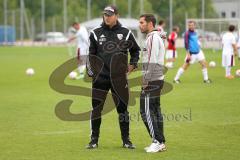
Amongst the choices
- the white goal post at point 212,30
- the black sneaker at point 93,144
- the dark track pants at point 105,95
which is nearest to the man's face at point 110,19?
the dark track pants at point 105,95

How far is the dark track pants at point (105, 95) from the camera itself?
36.4 feet

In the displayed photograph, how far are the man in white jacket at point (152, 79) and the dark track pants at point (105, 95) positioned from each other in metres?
0.49

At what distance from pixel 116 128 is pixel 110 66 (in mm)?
2767

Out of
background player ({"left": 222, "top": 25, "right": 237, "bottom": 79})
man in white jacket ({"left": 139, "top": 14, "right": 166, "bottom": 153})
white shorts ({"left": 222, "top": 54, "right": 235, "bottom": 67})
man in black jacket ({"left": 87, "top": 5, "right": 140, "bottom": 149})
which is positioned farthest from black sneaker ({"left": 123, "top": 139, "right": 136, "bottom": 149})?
background player ({"left": 222, "top": 25, "right": 237, "bottom": 79})

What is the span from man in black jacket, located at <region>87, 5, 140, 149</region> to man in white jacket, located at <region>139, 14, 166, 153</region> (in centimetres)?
53

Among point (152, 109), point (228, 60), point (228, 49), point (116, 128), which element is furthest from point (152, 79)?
point (228, 49)

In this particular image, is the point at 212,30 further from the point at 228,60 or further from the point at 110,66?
the point at 110,66

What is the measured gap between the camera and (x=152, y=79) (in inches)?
421

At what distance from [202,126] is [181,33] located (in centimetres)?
4930

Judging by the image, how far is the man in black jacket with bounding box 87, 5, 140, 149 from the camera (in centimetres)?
1096

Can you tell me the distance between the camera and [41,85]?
24750 millimetres

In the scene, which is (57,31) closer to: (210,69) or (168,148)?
(210,69)

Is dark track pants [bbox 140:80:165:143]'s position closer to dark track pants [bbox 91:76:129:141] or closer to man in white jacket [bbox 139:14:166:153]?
man in white jacket [bbox 139:14:166:153]

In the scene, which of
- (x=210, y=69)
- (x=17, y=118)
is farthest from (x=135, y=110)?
(x=210, y=69)
